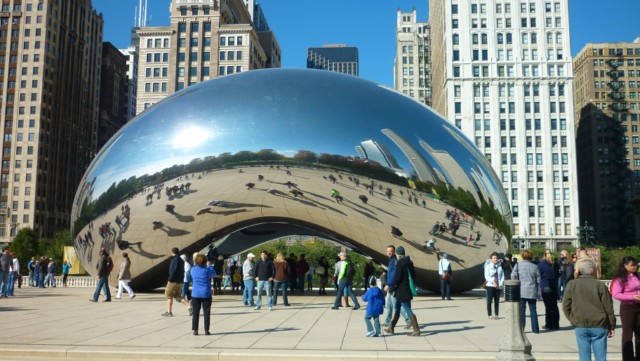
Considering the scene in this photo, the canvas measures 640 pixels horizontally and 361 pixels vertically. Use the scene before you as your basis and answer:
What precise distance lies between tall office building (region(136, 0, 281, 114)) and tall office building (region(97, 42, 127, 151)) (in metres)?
33.3

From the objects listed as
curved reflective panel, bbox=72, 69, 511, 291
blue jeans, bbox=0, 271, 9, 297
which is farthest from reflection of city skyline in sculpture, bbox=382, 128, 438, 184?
blue jeans, bbox=0, 271, 9, 297

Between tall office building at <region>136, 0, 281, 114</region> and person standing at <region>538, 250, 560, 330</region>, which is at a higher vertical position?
tall office building at <region>136, 0, 281, 114</region>

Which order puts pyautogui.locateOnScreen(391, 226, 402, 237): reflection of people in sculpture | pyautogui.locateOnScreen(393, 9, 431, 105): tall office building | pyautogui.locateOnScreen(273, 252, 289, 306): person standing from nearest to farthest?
pyautogui.locateOnScreen(391, 226, 402, 237): reflection of people in sculpture < pyautogui.locateOnScreen(273, 252, 289, 306): person standing < pyautogui.locateOnScreen(393, 9, 431, 105): tall office building

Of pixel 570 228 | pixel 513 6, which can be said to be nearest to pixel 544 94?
pixel 513 6

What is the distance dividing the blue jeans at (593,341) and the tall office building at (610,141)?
11444cm

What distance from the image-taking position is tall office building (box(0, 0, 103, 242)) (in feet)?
318

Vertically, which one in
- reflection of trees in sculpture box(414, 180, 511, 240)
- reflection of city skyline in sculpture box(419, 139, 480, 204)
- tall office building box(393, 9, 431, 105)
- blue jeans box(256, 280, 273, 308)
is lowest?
blue jeans box(256, 280, 273, 308)

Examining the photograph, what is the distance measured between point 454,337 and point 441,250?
187 inches

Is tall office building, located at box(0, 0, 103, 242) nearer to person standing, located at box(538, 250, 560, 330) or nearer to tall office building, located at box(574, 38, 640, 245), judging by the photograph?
person standing, located at box(538, 250, 560, 330)

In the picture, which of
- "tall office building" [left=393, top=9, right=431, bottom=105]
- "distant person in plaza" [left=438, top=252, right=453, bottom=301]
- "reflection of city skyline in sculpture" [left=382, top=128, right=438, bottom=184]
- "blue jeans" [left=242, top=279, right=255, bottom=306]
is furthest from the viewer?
"tall office building" [left=393, top=9, right=431, bottom=105]

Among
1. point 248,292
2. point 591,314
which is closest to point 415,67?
point 248,292

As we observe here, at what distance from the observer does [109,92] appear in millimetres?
135500

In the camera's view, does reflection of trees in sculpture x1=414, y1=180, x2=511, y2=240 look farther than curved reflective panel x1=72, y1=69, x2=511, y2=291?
Yes

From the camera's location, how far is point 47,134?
101625mm
